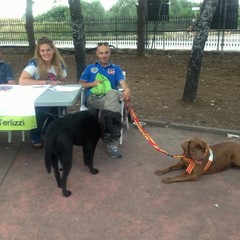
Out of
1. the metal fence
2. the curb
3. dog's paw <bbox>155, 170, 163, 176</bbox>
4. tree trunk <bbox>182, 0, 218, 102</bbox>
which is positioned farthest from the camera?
the metal fence

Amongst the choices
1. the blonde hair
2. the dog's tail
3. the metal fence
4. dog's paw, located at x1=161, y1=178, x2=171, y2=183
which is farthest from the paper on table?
the metal fence

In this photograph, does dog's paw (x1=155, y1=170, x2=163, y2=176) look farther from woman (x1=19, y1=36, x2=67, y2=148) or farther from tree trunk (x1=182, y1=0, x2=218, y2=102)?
tree trunk (x1=182, y1=0, x2=218, y2=102)

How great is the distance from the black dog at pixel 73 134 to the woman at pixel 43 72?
89 cm

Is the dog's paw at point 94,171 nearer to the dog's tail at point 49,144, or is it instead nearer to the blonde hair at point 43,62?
the dog's tail at point 49,144

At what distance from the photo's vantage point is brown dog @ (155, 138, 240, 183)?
3.71 m

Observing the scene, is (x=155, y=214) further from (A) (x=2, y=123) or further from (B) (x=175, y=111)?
(B) (x=175, y=111)

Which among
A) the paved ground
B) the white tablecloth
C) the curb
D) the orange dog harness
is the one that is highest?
the white tablecloth

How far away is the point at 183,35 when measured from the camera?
15.4 metres

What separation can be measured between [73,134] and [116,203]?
0.83 m

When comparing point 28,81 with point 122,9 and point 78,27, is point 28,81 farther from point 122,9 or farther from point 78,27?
point 122,9

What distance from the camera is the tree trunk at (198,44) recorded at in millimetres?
6111

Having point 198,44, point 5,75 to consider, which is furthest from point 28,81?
point 198,44

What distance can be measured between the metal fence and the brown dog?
32.4ft

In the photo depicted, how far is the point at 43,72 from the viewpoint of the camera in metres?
4.65
